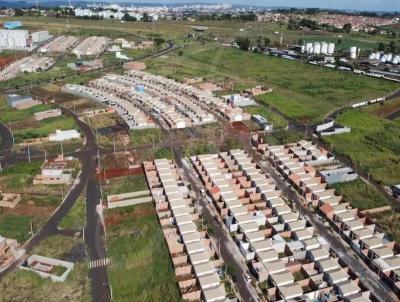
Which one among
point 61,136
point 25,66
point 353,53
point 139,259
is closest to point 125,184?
point 139,259

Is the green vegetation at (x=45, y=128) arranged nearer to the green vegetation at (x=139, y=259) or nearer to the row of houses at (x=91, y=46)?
the green vegetation at (x=139, y=259)

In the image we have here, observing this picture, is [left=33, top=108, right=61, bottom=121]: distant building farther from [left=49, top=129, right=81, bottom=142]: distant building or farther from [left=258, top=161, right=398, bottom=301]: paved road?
[left=258, top=161, right=398, bottom=301]: paved road

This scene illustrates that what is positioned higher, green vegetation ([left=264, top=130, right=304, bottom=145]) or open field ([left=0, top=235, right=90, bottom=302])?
green vegetation ([left=264, top=130, right=304, bottom=145])

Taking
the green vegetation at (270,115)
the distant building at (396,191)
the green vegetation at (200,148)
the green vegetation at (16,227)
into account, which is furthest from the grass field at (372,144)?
the green vegetation at (16,227)

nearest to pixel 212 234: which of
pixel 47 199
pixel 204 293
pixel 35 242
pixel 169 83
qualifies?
pixel 204 293

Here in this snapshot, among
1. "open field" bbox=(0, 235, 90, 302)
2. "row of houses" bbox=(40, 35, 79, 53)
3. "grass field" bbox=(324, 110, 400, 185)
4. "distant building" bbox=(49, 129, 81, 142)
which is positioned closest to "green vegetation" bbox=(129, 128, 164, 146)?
"distant building" bbox=(49, 129, 81, 142)

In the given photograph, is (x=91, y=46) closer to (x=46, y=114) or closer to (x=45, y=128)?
(x=46, y=114)

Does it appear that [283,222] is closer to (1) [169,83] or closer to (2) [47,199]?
(2) [47,199]
